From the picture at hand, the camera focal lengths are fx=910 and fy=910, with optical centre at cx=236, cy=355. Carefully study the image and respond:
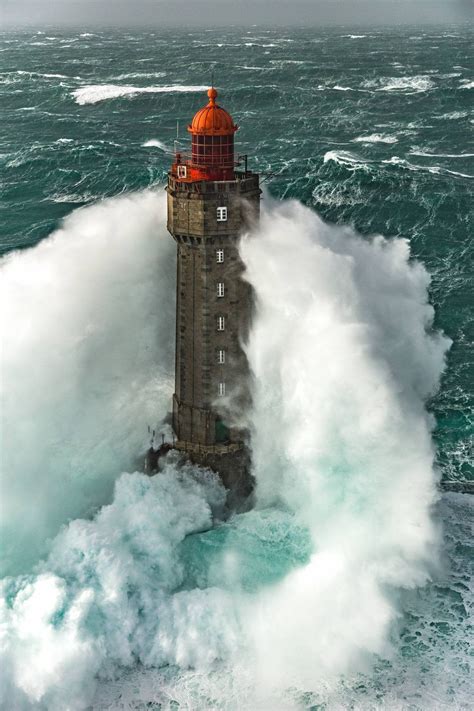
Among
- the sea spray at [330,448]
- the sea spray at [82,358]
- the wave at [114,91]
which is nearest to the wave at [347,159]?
the sea spray at [82,358]

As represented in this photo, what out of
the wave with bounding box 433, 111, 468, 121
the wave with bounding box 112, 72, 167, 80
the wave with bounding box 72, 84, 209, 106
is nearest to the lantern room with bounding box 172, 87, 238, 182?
the wave with bounding box 433, 111, 468, 121

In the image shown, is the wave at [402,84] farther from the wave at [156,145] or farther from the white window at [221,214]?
the white window at [221,214]

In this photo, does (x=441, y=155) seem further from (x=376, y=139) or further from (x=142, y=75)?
(x=142, y=75)

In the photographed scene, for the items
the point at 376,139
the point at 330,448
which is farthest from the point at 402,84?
the point at 330,448

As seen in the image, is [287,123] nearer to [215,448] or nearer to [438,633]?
[215,448]

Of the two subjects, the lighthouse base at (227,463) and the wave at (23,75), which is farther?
the wave at (23,75)
